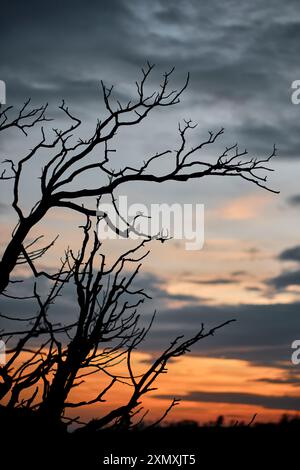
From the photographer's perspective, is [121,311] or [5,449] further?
[121,311]

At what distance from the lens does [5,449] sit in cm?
563

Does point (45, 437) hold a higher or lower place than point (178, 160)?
lower

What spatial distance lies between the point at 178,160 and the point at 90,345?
5.32 meters

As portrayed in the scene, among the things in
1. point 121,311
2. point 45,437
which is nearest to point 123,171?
point 121,311

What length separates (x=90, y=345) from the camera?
579 centimetres
